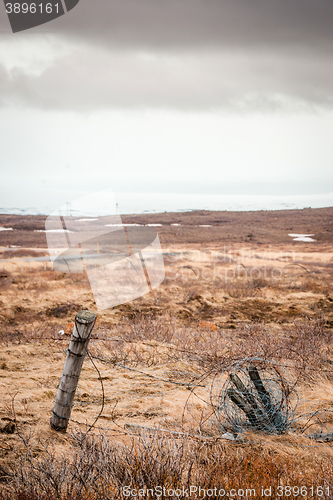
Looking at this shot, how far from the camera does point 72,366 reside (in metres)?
3.07

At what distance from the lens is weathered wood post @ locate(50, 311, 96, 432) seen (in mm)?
2979

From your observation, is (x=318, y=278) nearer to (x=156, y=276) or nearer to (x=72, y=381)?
(x=156, y=276)

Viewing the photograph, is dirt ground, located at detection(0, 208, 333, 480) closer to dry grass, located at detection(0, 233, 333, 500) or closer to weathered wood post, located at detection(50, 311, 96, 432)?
dry grass, located at detection(0, 233, 333, 500)

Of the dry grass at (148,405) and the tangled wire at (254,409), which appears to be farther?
the tangled wire at (254,409)

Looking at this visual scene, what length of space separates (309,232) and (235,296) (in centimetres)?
5363

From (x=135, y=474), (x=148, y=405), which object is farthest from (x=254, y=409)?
(x=135, y=474)

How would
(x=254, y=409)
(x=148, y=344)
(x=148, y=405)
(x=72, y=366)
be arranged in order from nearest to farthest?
(x=72, y=366) < (x=254, y=409) < (x=148, y=405) < (x=148, y=344)

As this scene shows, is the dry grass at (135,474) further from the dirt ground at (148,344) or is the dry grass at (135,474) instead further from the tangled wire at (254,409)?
the tangled wire at (254,409)

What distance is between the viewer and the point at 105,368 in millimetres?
5719

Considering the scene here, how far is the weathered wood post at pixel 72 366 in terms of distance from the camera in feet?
9.77

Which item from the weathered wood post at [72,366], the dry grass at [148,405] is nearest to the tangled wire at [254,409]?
the dry grass at [148,405]

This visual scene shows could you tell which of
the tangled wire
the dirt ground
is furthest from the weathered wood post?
the tangled wire

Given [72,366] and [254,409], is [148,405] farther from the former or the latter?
[72,366]

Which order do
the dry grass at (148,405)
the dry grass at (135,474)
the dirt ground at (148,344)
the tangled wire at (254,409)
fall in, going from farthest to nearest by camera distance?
the dirt ground at (148,344), the tangled wire at (254,409), the dry grass at (148,405), the dry grass at (135,474)
